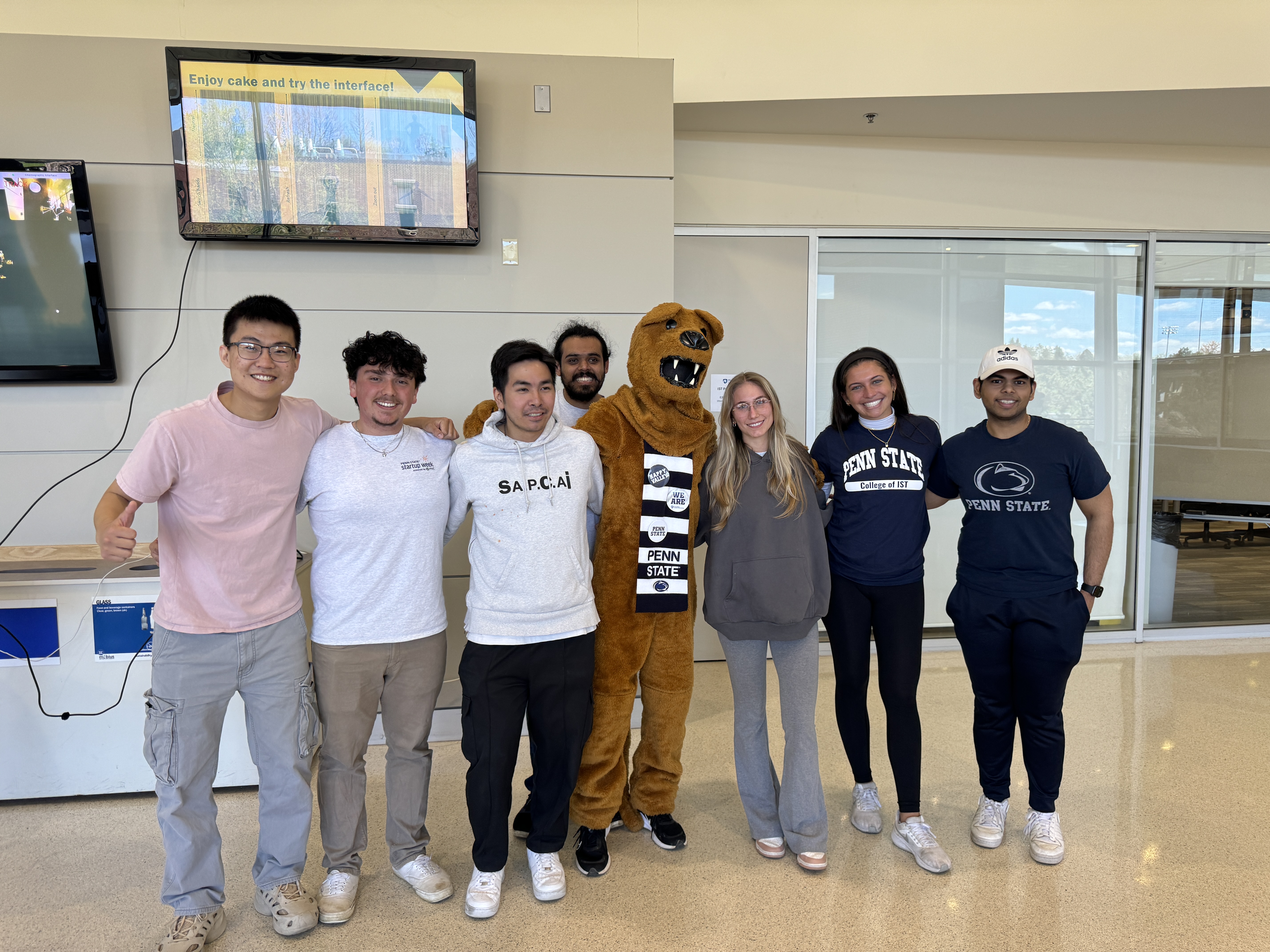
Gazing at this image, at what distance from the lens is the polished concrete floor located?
200 cm

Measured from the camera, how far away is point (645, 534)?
2.18 m

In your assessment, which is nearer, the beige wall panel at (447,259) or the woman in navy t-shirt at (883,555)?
the woman in navy t-shirt at (883,555)

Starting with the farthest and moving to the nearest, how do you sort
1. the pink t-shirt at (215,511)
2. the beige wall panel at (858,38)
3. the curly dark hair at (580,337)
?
the beige wall panel at (858,38)
the curly dark hair at (580,337)
the pink t-shirt at (215,511)

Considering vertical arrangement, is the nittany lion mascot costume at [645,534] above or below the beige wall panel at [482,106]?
below

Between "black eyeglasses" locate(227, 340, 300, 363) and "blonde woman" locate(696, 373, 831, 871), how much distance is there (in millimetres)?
1154

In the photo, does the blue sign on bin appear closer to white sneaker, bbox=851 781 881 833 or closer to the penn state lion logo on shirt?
white sneaker, bbox=851 781 881 833

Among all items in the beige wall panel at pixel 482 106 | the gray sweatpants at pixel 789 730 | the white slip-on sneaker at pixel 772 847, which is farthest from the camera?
→ the beige wall panel at pixel 482 106

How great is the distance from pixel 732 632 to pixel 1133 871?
54.1 inches

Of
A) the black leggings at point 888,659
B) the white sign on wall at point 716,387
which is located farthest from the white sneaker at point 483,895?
the white sign on wall at point 716,387

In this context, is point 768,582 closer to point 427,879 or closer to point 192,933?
point 427,879

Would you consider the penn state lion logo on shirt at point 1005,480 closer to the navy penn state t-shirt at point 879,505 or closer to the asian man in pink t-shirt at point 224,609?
the navy penn state t-shirt at point 879,505

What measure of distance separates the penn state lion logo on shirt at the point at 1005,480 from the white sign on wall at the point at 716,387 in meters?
1.91

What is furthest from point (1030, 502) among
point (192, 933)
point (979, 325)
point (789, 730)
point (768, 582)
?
point (192, 933)

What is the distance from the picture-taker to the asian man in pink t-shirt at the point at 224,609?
1.88 m
